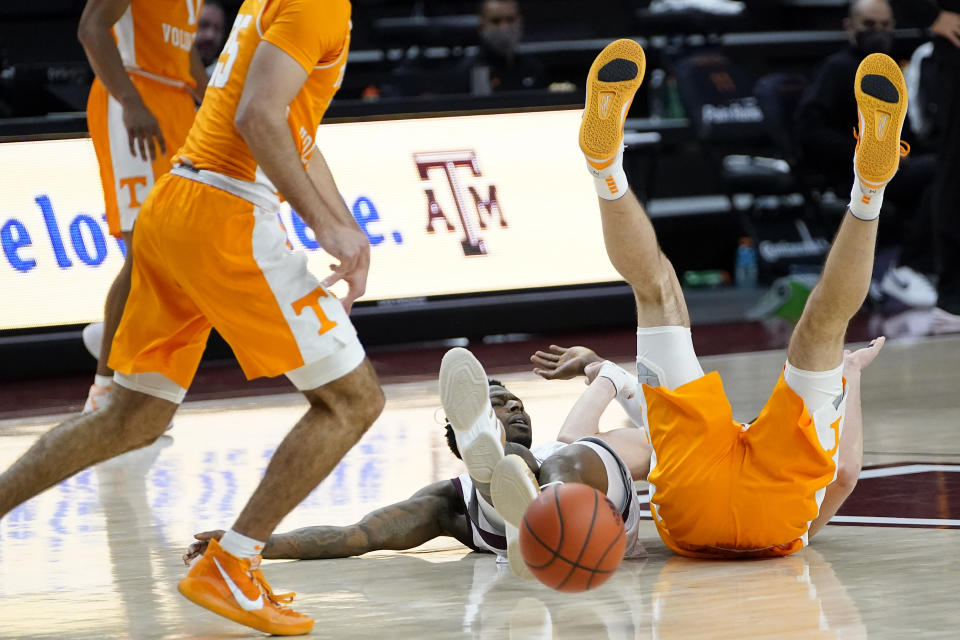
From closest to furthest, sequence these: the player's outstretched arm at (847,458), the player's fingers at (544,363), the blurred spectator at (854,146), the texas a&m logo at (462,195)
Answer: the player's outstretched arm at (847,458), the player's fingers at (544,363), the texas a&m logo at (462,195), the blurred spectator at (854,146)

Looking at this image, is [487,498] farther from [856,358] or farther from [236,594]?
[856,358]

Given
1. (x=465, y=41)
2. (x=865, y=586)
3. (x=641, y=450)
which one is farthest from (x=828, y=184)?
(x=865, y=586)

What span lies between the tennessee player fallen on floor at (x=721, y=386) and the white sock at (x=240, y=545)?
3.79 feet

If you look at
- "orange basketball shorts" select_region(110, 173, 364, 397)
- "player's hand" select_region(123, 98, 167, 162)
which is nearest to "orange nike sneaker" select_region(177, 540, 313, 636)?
"orange basketball shorts" select_region(110, 173, 364, 397)

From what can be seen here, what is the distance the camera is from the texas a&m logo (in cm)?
921

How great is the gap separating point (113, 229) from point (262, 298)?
128 inches

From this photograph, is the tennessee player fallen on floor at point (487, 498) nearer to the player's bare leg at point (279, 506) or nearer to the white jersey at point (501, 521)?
the white jersey at point (501, 521)

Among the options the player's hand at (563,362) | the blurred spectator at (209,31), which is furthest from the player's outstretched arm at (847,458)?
the blurred spectator at (209,31)

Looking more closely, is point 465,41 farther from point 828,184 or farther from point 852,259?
point 852,259

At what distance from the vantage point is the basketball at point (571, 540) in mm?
3477

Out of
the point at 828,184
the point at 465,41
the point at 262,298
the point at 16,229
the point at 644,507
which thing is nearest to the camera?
the point at 262,298

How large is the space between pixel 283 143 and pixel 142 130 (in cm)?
296

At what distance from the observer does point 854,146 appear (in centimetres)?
1118

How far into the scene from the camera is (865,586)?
145 inches
